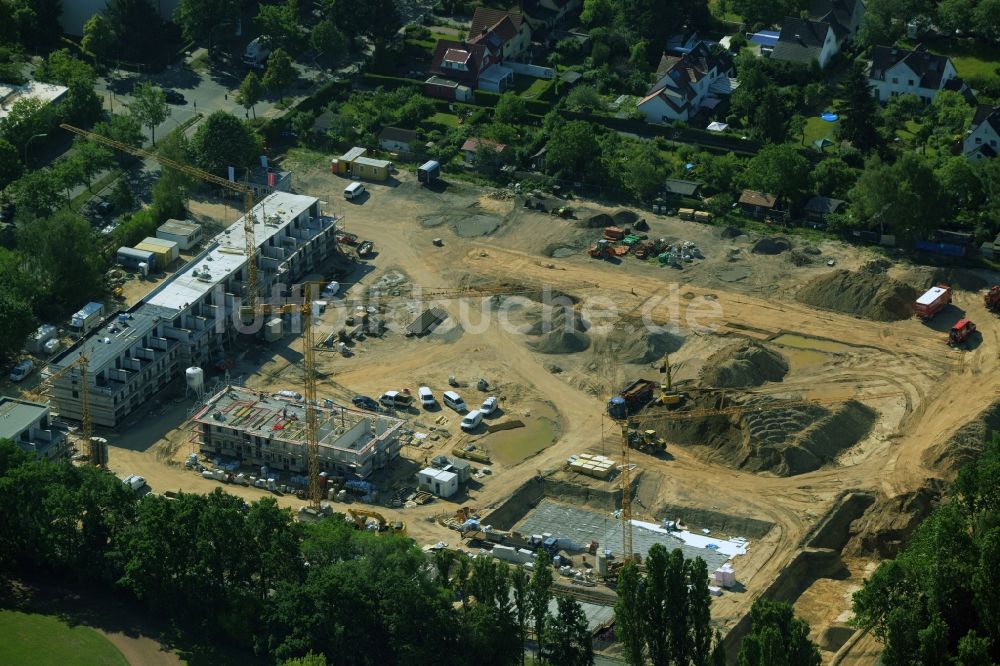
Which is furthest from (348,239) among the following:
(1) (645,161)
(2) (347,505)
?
(2) (347,505)

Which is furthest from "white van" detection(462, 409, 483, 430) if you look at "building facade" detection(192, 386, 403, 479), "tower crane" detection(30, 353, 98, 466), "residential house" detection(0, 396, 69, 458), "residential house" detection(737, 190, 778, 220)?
"residential house" detection(737, 190, 778, 220)

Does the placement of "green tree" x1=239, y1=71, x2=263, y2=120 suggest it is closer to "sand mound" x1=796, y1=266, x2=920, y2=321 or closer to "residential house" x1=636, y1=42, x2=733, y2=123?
"residential house" x1=636, y1=42, x2=733, y2=123

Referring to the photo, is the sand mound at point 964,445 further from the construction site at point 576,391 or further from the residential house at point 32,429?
the residential house at point 32,429

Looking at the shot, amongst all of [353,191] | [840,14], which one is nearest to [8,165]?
[353,191]

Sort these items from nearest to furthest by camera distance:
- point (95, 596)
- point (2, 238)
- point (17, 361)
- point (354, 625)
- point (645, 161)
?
point (354, 625)
point (95, 596)
point (17, 361)
point (2, 238)
point (645, 161)

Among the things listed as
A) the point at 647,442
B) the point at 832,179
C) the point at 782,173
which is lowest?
the point at 647,442

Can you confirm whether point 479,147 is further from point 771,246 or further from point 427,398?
point 427,398

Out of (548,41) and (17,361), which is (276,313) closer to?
(17,361)
